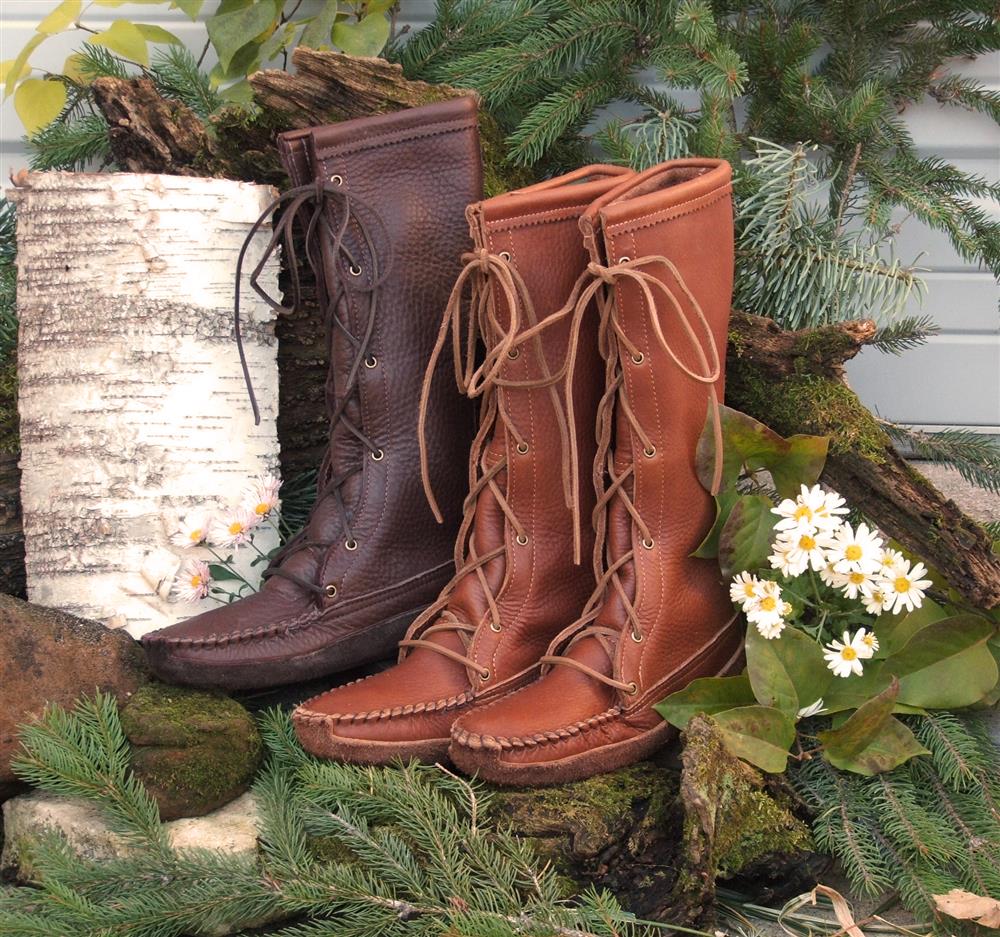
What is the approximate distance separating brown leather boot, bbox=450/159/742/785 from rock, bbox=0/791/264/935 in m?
0.35

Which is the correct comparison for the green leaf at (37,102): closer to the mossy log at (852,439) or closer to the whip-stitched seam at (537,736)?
the mossy log at (852,439)

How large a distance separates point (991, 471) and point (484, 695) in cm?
133

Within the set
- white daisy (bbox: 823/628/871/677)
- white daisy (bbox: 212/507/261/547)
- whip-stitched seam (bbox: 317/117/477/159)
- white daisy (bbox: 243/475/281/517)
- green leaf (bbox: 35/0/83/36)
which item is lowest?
white daisy (bbox: 823/628/871/677)

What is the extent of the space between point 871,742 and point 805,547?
29 centimetres

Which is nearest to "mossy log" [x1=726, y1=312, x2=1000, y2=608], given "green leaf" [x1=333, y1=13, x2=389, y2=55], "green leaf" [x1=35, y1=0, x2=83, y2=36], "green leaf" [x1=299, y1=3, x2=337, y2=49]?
"green leaf" [x1=333, y1=13, x2=389, y2=55]

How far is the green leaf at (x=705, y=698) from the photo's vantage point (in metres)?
1.54

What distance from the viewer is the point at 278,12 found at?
253 centimetres

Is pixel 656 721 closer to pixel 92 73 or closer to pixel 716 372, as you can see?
pixel 716 372

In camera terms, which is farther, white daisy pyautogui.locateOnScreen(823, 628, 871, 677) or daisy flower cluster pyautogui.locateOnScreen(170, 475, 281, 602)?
daisy flower cluster pyautogui.locateOnScreen(170, 475, 281, 602)

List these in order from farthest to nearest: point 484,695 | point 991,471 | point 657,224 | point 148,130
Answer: point 991,471, point 148,130, point 484,695, point 657,224

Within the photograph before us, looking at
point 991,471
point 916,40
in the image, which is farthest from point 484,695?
point 916,40

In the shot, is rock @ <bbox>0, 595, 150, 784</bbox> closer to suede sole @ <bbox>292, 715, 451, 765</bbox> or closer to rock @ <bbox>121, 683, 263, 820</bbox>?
rock @ <bbox>121, 683, 263, 820</bbox>

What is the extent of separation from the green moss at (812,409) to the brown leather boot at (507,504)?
1.14 ft

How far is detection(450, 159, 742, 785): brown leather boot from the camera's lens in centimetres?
147
